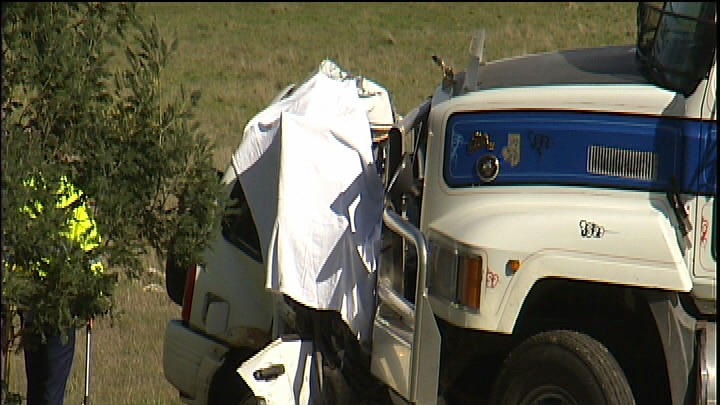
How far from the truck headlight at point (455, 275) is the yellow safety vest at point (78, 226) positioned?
1.50 m

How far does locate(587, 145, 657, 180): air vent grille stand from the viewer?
6.02 m

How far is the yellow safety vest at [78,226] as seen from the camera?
557 centimetres

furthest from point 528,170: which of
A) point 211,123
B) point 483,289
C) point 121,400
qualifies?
point 211,123

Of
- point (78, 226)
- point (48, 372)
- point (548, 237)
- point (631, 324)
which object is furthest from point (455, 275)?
point (48, 372)

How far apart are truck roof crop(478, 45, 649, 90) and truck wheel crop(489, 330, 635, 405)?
110cm

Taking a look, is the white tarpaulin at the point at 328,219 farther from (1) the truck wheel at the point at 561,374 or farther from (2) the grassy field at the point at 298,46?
(2) the grassy field at the point at 298,46

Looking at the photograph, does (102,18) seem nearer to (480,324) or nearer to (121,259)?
(121,259)

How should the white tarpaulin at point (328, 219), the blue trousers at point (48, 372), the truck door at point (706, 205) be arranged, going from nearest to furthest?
the truck door at point (706, 205) → the white tarpaulin at point (328, 219) → the blue trousers at point (48, 372)

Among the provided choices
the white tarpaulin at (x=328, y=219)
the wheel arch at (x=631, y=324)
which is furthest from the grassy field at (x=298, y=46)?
the wheel arch at (x=631, y=324)

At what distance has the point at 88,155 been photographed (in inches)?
223

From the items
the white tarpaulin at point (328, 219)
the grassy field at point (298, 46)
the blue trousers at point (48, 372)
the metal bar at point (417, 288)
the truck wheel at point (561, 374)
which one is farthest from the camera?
the grassy field at point (298, 46)

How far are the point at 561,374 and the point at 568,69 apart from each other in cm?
148

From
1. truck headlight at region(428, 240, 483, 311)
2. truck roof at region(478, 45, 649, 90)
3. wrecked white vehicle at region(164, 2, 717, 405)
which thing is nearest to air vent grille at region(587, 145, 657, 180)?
wrecked white vehicle at region(164, 2, 717, 405)

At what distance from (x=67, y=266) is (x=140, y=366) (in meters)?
4.47
